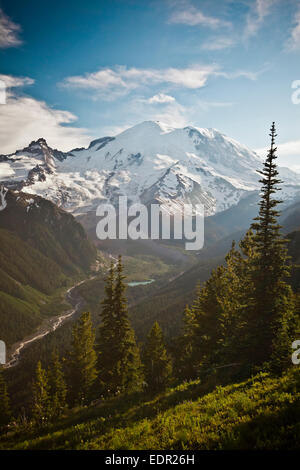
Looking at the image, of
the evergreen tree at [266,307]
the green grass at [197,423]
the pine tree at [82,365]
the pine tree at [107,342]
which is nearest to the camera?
the green grass at [197,423]

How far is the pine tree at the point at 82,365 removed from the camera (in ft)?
127

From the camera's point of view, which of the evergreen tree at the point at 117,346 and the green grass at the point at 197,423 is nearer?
the green grass at the point at 197,423

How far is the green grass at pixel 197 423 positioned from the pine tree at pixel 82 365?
2160 centimetres

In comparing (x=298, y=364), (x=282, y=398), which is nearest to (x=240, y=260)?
(x=298, y=364)

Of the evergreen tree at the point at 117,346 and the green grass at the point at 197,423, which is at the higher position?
the green grass at the point at 197,423

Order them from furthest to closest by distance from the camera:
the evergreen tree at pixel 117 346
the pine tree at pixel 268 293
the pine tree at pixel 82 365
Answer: the pine tree at pixel 82 365, the evergreen tree at pixel 117 346, the pine tree at pixel 268 293

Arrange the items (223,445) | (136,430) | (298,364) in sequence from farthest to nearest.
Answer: (298,364), (136,430), (223,445)

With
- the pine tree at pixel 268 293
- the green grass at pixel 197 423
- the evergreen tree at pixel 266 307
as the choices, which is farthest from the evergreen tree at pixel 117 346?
the pine tree at pixel 268 293

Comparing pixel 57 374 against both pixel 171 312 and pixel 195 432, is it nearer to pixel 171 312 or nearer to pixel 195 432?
pixel 195 432

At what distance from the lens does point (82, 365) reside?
39.7 meters

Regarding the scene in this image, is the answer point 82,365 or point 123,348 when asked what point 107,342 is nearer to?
point 123,348

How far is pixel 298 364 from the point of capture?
16641 mm

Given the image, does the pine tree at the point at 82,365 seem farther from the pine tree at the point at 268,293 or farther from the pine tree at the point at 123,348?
the pine tree at the point at 268,293
